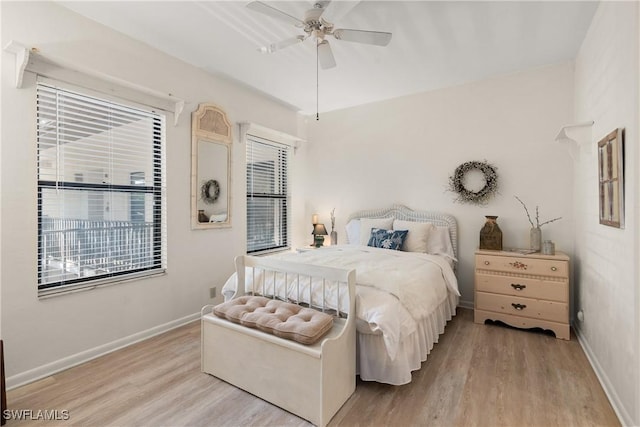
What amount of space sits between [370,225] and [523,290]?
1.76 m

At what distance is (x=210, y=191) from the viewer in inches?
137

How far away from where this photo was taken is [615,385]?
1902 millimetres

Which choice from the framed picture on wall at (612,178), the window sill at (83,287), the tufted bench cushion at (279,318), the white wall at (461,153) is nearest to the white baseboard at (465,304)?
the white wall at (461,153)

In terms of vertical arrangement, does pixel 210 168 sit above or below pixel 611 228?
above

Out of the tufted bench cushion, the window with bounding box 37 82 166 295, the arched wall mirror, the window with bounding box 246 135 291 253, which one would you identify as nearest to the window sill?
the window with bounding box 37 82 166 295

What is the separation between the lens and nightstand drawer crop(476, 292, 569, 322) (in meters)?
2.85

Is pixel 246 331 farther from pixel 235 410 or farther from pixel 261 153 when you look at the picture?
pixel 261 153

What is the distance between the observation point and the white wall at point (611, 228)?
5.48 feet

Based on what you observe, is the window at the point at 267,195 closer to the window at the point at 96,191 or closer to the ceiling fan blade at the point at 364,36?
the window at the point at 96,191

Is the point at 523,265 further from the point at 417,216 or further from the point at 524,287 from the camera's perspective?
the point at 417,216

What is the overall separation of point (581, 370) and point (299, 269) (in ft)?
7.28

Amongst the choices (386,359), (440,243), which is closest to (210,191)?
(386,359)

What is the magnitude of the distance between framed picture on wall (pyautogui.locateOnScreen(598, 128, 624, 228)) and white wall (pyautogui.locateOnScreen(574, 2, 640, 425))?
0.06m

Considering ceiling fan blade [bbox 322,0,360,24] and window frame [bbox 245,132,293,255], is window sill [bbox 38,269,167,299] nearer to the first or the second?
window frame [bbox 245,132,293,255]
